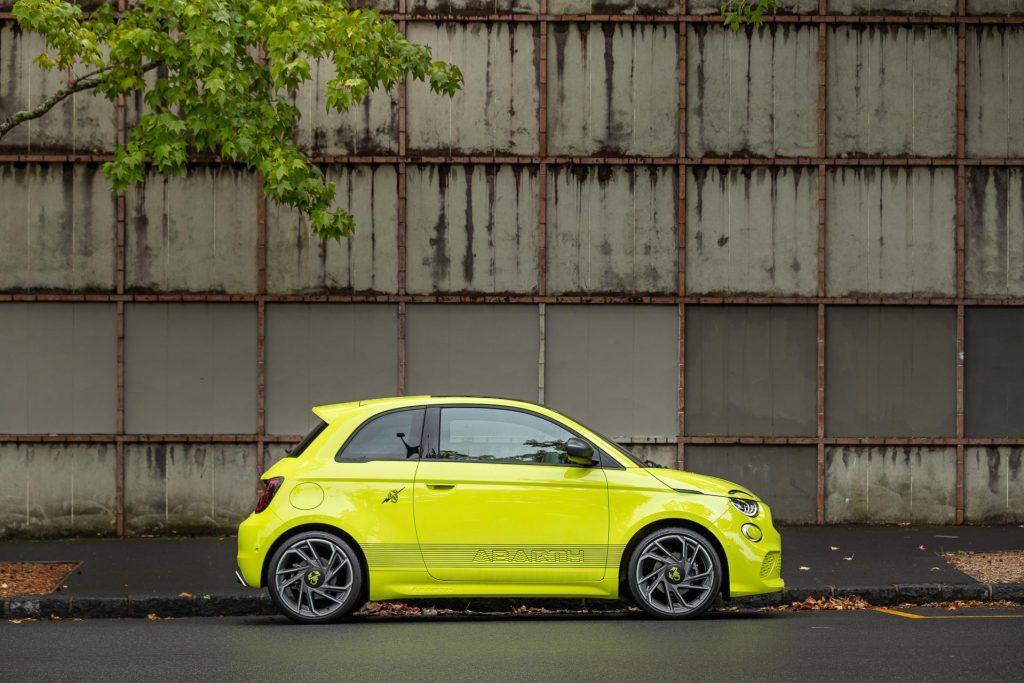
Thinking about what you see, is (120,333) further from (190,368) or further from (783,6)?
(783,6)

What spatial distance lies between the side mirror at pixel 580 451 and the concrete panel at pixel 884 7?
7829mm

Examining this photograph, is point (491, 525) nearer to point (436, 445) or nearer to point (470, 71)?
point (436, 445)

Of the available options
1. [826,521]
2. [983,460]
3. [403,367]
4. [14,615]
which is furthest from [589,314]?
[14,615]

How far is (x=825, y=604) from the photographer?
1117 centimetres

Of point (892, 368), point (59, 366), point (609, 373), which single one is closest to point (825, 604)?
point (609, 373)

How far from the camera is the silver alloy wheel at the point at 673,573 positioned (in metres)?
10.0

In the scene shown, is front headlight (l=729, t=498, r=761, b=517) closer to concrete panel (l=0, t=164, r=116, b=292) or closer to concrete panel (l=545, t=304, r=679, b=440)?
concrete panel (l=545, t=304, r=679, b=440)

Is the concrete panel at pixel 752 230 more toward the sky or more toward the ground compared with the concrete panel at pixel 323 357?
more toward the sky

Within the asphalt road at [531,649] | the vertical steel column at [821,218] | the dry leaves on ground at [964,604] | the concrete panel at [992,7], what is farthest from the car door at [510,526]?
the concrete panel at [992,7]

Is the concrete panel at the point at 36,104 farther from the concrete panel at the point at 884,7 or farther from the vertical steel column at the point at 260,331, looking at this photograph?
the concrete panel at the point at 884,7

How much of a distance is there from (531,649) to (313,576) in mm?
1978

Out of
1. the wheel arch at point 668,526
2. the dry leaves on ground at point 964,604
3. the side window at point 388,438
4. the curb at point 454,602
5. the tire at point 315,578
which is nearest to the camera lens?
the tire at point 315,578

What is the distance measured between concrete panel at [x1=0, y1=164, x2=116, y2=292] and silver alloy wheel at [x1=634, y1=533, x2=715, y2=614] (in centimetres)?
800

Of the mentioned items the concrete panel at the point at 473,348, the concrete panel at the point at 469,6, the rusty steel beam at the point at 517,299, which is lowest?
the concrete panel at the point at 473,348
